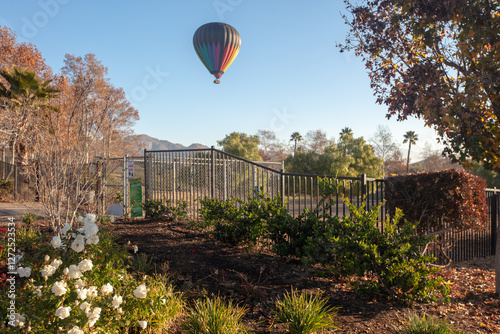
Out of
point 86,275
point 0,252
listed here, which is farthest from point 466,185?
point 0,252

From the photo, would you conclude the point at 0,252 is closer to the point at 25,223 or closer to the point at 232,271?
the point at 232,271

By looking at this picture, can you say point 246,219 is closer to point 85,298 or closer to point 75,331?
point 85,298

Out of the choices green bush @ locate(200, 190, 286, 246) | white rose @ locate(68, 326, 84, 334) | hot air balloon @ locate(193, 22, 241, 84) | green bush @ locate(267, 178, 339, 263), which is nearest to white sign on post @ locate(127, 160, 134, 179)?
green bush @ locate(200, 190, 286, 246)

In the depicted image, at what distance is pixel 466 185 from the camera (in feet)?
22.4

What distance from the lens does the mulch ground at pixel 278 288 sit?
12.1 feet

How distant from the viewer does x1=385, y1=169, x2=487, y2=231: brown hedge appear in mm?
6648

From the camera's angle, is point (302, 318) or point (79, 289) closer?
point (79, 289)

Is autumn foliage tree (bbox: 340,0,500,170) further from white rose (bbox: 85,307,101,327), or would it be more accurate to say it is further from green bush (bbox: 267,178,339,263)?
white rose (bbox: 85,307,101,327)

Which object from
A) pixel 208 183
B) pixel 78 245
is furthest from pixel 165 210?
pixel 78 245

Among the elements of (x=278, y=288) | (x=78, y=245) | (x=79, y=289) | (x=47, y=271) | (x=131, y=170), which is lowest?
(x=278, y=288)

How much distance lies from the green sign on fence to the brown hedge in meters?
6.98

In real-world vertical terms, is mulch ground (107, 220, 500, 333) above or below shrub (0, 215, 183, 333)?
below

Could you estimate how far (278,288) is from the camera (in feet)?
14.4

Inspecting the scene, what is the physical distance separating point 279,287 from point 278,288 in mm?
38
